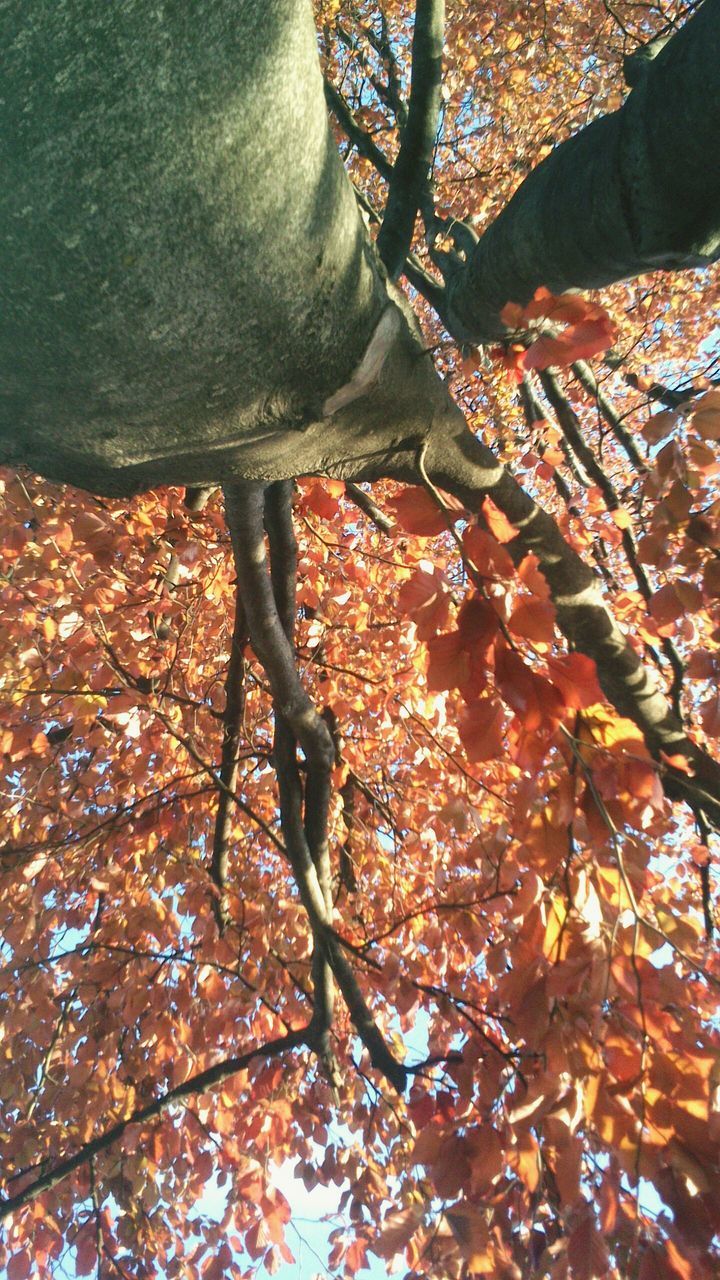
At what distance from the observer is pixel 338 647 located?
519cm

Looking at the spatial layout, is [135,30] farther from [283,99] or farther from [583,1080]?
[583,1080]

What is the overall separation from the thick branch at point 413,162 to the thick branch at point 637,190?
0.54 metres

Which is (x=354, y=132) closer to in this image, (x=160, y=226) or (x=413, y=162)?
(x=413, y=162)

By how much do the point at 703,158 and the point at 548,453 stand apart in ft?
10.0

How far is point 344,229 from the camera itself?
3.62 ft

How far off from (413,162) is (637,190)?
1.27 meters

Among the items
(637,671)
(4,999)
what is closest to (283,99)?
(637,671)

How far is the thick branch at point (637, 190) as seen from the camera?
1.17 meters

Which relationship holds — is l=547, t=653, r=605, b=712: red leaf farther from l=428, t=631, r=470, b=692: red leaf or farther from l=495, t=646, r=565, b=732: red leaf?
l=428, t=631, r=470, b=692: red leaf

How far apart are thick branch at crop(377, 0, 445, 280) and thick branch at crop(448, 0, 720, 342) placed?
0.54m

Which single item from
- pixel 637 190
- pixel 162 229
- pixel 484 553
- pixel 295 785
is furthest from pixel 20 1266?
pixel 637 190

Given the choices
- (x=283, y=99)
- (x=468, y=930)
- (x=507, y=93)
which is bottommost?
(x=468, y=930)

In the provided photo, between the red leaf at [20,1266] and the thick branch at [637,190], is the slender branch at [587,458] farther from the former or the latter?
the red leaf at [20,1266]

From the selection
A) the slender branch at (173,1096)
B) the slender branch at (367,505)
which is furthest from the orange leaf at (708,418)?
the slender branch at (173,1096)
